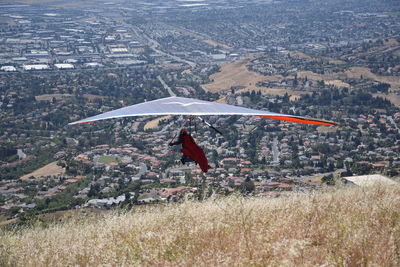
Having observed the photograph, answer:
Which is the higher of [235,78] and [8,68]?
[235,78]

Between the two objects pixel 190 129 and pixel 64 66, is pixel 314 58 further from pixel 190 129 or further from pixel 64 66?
Answer: pixel 190 129

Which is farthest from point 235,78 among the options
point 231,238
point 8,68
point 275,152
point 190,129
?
point 231,238

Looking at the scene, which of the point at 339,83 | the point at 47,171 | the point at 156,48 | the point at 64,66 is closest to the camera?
the point at 47,171

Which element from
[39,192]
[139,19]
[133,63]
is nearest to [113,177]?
[39,192]

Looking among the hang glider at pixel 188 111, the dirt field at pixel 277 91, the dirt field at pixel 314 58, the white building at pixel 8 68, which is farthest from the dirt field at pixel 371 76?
the hang glider at pixel 188 111

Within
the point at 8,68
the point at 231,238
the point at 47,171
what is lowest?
the point at 8,68

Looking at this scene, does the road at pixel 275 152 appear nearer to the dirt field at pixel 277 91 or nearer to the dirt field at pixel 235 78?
the dirt field at pixel 277 91

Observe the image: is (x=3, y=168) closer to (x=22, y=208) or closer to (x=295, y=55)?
(x=22, y=208)
